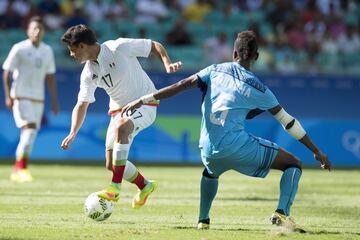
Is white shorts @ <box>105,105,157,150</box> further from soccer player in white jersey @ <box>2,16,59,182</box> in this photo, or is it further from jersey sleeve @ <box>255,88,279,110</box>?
soccer player in white jersey @ <box>2,16,59,182</box>

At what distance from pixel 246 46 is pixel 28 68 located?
7985 mm

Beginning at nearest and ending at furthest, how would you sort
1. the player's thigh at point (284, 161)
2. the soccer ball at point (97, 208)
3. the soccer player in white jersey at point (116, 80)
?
1. the player's thigh at point (284, 161)
2. the soccer ball at point (97, 208)
3. the soccer player in white jersey at point (116, 80)

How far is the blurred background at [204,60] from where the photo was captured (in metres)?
22.8

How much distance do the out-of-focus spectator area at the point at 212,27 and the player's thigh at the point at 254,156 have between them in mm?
14369

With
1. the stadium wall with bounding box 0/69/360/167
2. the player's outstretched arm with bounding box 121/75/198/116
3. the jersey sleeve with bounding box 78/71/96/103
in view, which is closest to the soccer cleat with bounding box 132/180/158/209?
the jersey sleeve with bounding box 78/71/96/103

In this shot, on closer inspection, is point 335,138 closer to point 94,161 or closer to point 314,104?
point 314,104

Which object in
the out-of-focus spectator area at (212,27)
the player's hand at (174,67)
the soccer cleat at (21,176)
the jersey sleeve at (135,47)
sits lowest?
the soccer cleat at (21,176)

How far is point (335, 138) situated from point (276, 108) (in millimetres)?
13355

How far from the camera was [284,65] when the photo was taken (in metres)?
24.7

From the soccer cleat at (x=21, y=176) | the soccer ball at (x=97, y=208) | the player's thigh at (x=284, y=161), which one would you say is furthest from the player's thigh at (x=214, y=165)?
the soccer cleat at (x=21, y=176)

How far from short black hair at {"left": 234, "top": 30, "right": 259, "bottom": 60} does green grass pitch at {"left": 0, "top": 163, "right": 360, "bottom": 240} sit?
180 centimetres

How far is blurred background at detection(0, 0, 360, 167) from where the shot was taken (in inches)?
896

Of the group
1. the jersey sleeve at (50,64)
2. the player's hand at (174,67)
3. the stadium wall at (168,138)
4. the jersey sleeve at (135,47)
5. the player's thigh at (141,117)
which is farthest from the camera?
the stadium wall at (168,138)

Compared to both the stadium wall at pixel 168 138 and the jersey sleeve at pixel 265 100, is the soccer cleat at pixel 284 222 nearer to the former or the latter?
the jersey sleeve at pixel 265 100
